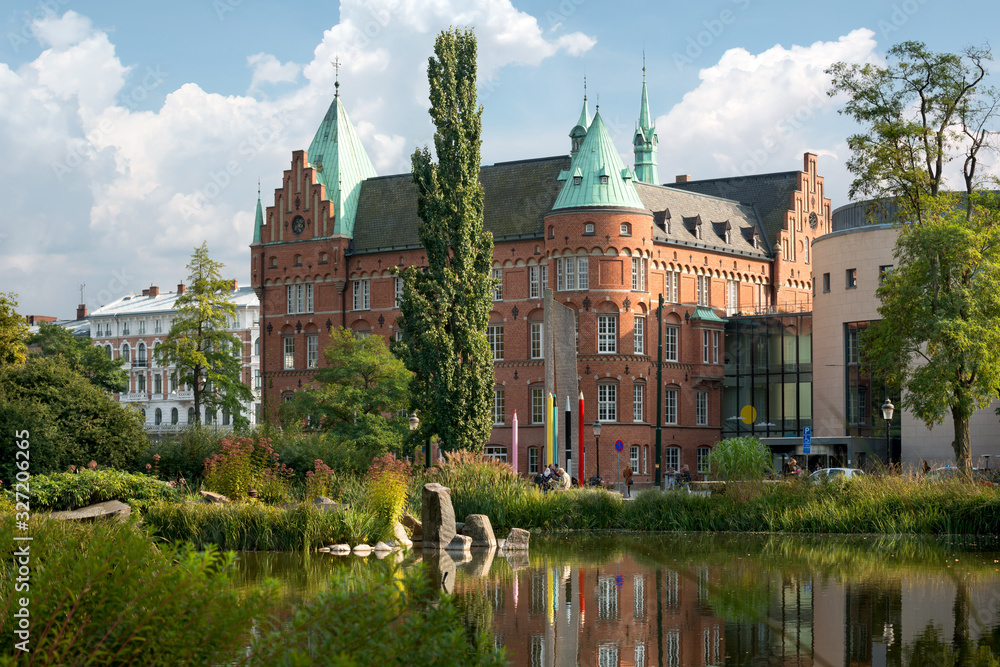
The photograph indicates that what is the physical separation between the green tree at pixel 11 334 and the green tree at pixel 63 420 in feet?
55.6

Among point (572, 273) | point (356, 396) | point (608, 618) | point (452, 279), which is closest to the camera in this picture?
point (608, 618)

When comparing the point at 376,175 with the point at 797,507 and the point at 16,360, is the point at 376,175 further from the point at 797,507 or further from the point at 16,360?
the point at 797,507

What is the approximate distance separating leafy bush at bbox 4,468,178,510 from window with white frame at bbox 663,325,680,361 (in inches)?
1719

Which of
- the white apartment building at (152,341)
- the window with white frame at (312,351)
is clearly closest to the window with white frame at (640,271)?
the window with white frame at (312,351)

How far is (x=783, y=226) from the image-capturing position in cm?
7512

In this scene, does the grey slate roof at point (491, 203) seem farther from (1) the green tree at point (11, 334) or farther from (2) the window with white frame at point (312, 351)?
(1) the green tree at point (11, 334)

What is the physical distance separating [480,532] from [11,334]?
33.0 meters

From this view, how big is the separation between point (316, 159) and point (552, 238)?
18.4 meters

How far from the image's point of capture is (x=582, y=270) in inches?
2562

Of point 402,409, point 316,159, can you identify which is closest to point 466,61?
point 402,409

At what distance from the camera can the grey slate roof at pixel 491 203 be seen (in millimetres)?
68938

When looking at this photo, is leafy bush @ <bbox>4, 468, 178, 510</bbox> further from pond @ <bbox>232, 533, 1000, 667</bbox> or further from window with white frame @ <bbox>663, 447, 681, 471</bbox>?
window with white frame @ <bbox>663, 447, 681, 471</bbox>

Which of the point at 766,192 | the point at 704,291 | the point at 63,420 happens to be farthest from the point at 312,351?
the point at 63,420

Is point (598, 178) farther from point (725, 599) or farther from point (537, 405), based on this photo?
point (725, 599)
